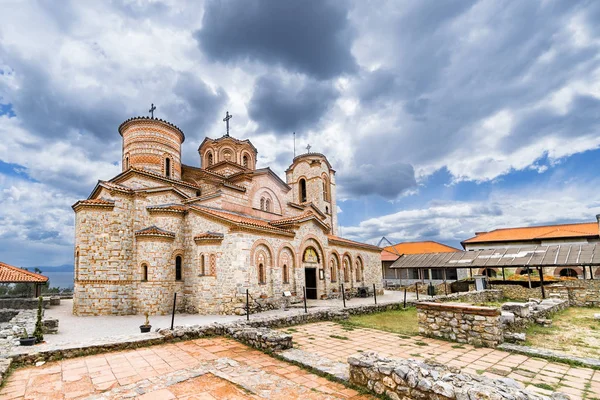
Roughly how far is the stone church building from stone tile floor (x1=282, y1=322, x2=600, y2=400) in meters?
5.83

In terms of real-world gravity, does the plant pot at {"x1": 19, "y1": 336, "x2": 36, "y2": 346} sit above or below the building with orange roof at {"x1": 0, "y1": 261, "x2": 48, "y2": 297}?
below

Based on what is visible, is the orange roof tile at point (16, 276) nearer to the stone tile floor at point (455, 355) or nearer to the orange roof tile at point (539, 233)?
the stone tile floor at point (455, 355)

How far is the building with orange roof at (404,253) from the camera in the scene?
1432 inches

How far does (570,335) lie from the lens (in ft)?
30.4

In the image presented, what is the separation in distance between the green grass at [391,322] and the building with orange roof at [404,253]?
21.8 meters

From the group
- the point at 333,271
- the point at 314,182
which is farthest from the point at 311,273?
the point at 314,182

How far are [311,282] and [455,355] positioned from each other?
41.6ft

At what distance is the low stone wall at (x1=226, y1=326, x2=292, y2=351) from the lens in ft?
23.7

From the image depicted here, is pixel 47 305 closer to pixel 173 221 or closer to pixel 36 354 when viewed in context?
pixel 173 221

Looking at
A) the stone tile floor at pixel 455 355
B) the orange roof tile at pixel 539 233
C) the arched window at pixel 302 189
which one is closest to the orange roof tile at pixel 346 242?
the arched window at pixel 302 189

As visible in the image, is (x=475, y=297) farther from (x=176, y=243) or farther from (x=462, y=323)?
(x=176, y=243)

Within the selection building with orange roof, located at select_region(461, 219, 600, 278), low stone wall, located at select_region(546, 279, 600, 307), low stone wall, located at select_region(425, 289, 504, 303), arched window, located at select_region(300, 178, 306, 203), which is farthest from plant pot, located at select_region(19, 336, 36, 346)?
building with orange roof, located at select_region(461, 219, 600, 278)

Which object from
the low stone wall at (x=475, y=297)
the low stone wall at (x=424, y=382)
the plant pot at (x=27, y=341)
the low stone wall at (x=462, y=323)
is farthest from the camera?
the low stone wall at (x=475, y=297)

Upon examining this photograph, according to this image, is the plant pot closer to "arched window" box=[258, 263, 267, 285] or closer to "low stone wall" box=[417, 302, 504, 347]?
"arched window" box=[258, 263, 267, 285]
